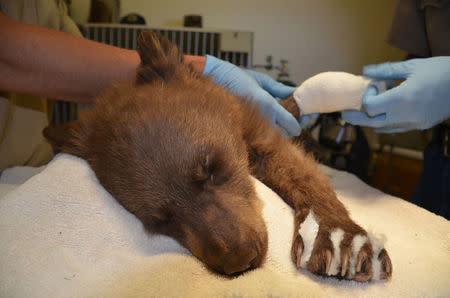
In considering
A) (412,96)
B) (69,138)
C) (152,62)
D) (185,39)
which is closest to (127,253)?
(69,138)

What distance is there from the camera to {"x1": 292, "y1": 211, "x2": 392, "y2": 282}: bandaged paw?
97 cm

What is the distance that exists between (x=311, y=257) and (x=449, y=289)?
0.36m

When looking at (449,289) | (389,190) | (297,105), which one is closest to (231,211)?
(449,289)

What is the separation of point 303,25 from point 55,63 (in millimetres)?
3345

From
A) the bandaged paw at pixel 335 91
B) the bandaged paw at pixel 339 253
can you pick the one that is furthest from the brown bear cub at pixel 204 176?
the bandaged paw at pixel 335 91

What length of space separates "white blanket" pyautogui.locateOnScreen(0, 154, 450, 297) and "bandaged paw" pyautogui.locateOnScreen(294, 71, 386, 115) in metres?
0.60

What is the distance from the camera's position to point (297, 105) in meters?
1.89

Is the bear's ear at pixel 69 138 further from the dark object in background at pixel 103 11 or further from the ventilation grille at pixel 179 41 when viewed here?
the dark object in background at pixel 103 11

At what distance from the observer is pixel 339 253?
1.02m

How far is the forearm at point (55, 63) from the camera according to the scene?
154 centimetres

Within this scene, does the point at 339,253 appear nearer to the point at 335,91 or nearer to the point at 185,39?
the point at 335,91

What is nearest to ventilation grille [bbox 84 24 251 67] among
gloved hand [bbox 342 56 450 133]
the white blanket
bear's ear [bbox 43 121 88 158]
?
gloved hand [bbox 342 56 450 133]

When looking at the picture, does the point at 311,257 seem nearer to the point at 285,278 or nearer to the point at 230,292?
the point at 285,278

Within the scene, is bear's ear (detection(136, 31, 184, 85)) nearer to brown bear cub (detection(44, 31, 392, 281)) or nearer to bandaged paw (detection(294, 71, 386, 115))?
brown bear cub (detection(44, 31, 392, 281))
